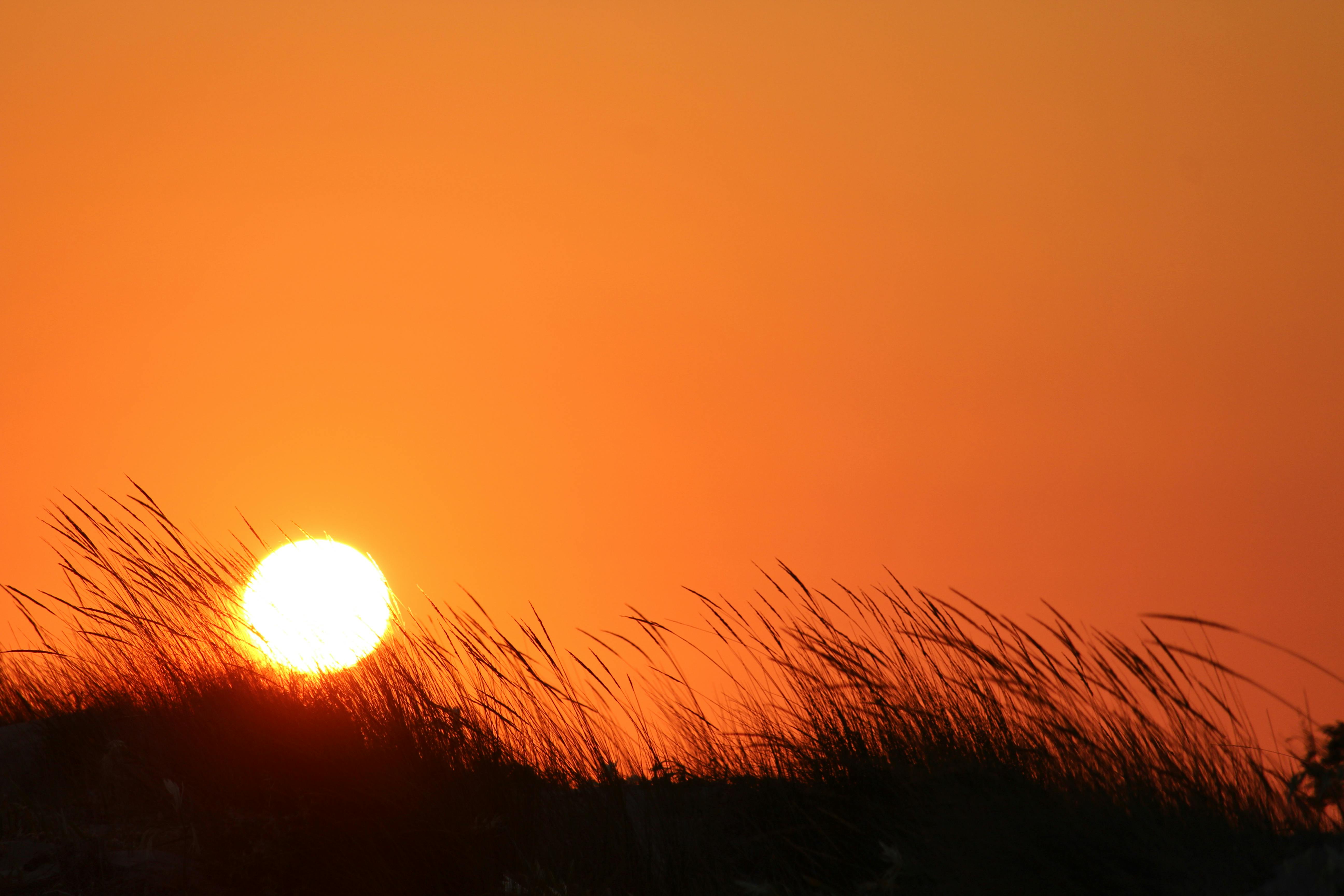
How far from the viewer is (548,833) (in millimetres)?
2934

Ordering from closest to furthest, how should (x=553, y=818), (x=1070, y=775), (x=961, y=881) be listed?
(x=961, y=881)
(x=1070, y=775)
(x=553, y=818)

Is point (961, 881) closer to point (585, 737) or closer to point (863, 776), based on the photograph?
point (863, 776)

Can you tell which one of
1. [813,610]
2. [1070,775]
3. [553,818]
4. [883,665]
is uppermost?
[813,610]

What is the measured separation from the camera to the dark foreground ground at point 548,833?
229cm

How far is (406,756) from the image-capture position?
3.25 metres

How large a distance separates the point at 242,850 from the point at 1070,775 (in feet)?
7.18

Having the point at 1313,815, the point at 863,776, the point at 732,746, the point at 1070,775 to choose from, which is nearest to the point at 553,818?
the point at 732,746

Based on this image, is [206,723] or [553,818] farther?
[206,723]

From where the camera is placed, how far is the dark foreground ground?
90.0 inches

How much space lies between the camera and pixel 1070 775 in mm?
2650

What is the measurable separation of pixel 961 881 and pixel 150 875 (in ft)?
6.68

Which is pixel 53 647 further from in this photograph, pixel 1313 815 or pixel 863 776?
pixel 1313 815

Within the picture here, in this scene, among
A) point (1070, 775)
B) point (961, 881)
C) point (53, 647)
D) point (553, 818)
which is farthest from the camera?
point (53, 647)

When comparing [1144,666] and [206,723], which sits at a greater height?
[206,723]
